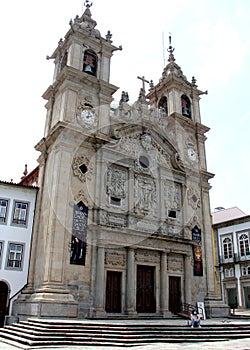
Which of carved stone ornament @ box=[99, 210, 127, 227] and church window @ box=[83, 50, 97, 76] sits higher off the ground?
church window @ box=[83, 50, 97, 76]

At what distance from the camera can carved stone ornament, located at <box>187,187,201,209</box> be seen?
1019 inches

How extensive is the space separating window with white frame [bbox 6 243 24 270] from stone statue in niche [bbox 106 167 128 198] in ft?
20.2

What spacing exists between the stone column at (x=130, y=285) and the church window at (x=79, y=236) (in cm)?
290

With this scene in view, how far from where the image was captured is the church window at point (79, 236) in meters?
18.7

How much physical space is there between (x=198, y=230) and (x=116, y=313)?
9.25 metres

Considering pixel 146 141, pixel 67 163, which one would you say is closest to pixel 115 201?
pixel 67 163

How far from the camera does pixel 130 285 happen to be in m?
20.0

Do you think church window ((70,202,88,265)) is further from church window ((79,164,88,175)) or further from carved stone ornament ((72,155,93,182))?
church window ((79,164,88,175))

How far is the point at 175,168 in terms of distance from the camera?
1018 inches

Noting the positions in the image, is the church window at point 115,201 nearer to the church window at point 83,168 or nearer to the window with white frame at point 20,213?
the church window at point 83,168

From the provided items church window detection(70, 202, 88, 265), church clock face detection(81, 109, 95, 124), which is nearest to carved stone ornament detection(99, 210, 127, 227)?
church window detection(70, 202, 88, 265)

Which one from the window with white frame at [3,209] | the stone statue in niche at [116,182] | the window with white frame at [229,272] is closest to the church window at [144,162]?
the stone statue in niche at [116,182]

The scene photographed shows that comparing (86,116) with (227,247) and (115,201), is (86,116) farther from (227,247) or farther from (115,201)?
(227,247)

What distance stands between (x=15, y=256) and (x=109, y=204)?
6.16 m
